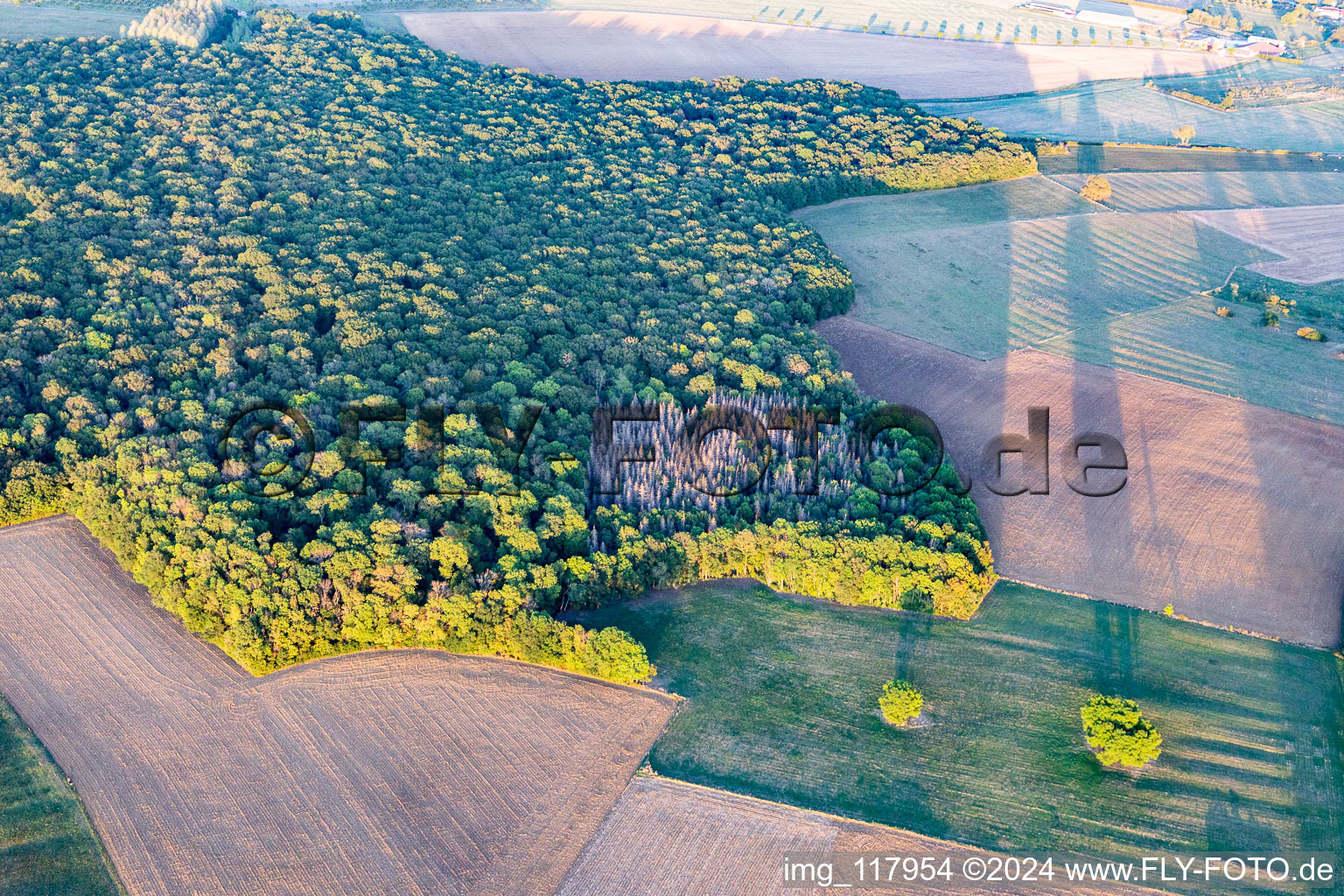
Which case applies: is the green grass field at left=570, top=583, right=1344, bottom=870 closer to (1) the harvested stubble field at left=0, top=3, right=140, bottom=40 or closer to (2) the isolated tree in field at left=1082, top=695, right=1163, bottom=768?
(2) the isolated tree in field at left=1082, top=695, right=1163, bottom=768

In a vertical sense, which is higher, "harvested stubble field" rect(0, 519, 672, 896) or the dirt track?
the dirt track

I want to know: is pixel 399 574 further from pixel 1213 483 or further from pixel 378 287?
pixel 1213 483

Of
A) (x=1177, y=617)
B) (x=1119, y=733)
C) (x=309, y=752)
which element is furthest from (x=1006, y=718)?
(x=309, y=752)

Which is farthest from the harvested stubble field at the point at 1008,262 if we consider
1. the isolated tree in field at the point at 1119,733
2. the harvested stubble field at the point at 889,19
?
the harvested stubble field at the point at 889,19

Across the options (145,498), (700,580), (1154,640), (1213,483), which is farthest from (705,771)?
(1213,483)

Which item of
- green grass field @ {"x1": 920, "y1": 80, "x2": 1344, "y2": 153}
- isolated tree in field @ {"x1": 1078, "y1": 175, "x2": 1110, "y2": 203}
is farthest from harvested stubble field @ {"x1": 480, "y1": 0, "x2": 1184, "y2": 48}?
isolated tree in field @ {"x1": 1078, "y1": 175, "x2": 1110, "y2": 203}

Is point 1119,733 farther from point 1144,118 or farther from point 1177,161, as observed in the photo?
point 1144,118
